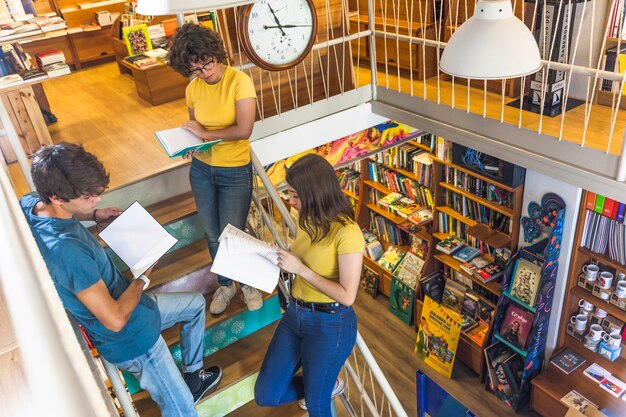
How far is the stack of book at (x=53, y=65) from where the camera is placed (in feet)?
12.0

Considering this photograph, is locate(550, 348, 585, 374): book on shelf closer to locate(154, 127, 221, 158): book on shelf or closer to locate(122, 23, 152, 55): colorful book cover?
locate(154, 127, 221, 158): book on shelf

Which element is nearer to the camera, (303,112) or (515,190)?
(303,112)

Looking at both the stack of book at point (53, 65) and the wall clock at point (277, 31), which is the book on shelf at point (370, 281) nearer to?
the wall clock at point (277, 31)

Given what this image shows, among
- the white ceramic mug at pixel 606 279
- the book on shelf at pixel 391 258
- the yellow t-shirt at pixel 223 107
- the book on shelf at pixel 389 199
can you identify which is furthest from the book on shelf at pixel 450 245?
the yellow t-shirt at pixel 223 107

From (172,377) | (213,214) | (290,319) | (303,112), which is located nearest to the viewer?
(172,377)

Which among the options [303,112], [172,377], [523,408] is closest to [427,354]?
[523,408]

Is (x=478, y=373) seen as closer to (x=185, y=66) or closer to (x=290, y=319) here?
(x=290, y=319)

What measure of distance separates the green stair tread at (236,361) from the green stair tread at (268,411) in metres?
0.23

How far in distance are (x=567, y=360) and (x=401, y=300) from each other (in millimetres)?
1836

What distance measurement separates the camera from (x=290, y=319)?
7.39 ft

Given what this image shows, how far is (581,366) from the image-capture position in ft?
13.8

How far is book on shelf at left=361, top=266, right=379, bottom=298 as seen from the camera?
6.07 meters

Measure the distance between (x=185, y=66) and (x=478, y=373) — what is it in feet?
13.5

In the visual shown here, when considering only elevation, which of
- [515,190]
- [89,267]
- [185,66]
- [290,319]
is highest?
[185,66]
